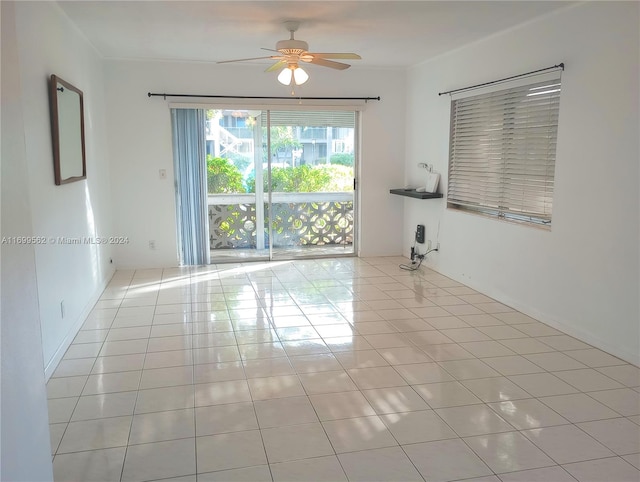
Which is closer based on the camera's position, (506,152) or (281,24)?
(281,24)

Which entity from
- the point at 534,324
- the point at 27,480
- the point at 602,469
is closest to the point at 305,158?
the point at 534,324

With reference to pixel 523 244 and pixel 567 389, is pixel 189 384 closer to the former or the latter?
pixel 567 389

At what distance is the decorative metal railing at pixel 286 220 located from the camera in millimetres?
6465

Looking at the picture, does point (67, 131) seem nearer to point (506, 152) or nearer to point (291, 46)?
point (291, 46)

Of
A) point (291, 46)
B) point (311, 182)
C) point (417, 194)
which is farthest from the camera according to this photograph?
point (311, 182)

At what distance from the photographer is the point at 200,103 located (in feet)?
19.2

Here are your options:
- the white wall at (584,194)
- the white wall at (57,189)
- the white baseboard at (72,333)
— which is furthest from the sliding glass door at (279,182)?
the white wall at (584,194)

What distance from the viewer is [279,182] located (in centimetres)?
643

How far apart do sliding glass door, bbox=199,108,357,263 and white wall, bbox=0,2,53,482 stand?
4793 millimetres

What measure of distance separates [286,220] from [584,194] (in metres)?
A: 3.76

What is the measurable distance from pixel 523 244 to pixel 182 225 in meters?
3.85

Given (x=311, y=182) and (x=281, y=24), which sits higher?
(x=281, y=24)

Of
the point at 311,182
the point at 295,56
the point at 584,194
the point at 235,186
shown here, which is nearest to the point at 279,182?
the point at 311,182

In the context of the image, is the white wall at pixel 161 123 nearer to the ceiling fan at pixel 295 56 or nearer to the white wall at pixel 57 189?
the white wall at pixel 57 189
